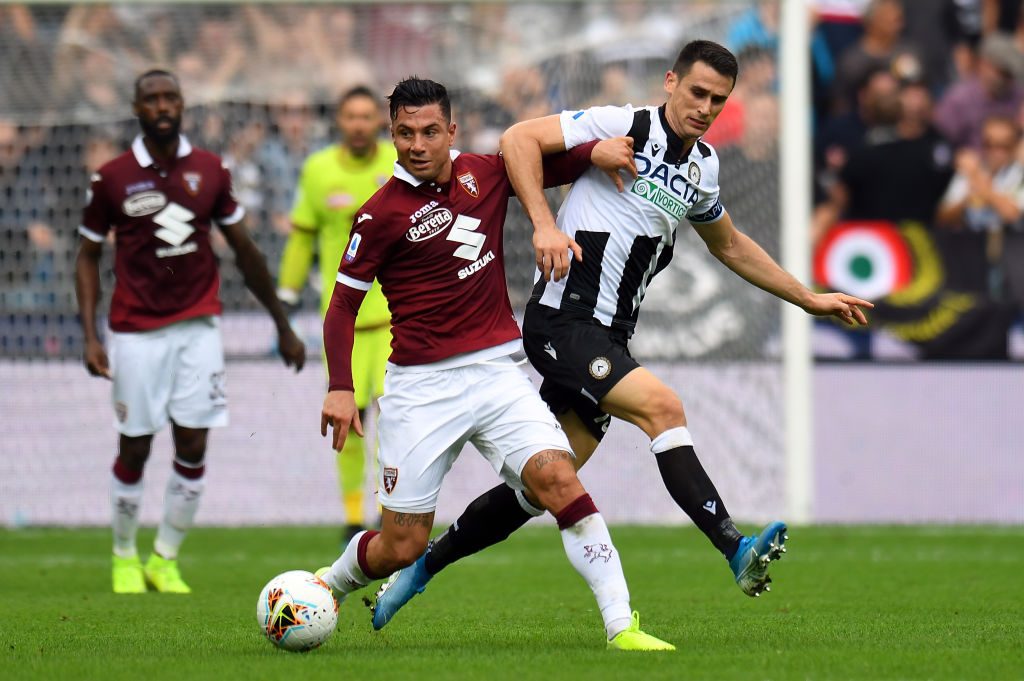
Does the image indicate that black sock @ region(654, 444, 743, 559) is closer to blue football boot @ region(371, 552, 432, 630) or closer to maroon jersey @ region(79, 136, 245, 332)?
blue football boot @ region(371, 552, 432, 630)

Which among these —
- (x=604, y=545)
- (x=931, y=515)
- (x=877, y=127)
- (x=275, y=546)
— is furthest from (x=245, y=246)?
(x=877, y=127)

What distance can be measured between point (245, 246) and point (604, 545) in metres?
3.98

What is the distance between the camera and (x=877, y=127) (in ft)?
52.1

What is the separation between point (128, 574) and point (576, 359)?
373 cm

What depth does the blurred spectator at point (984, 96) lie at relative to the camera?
643 inches

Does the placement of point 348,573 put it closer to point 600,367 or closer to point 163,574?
point 600,367

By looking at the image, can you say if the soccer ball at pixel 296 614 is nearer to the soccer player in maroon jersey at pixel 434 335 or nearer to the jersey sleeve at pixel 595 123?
the soccer player in maroon jersey at pixel 434 335

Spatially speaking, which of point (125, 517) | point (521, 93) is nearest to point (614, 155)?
point (125, 517)

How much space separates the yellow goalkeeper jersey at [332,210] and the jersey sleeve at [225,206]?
1267mm

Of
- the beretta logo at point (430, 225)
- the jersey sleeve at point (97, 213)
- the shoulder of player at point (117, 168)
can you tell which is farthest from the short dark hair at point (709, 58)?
the jersey sleeve at point (97, 213)

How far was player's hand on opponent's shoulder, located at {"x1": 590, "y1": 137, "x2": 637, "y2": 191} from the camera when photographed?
6289 millimetres

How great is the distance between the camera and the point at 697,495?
607 centimetres

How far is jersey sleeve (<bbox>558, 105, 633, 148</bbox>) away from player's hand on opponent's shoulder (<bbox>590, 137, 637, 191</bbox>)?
0.41 ft

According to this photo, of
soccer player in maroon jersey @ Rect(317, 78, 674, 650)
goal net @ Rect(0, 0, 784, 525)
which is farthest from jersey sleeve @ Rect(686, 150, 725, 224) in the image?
goal net @ Rect(0, 0, 784, 525)
